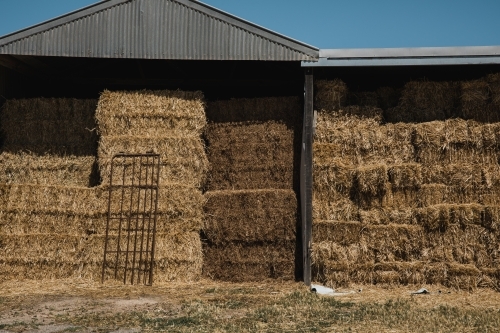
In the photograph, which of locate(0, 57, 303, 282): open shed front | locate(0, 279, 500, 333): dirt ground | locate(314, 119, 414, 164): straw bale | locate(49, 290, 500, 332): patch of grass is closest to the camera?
locate(49, 290, 500, 332): patch of grass

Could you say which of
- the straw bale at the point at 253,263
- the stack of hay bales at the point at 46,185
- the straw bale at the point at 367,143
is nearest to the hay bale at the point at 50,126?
the stack of hay bales at the point at 46,185

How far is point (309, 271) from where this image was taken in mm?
14117

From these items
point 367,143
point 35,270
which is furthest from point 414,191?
point 35,270

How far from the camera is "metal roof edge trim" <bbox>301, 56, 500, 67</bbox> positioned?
46.4 feet

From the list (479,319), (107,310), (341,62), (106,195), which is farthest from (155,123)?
(479,319)

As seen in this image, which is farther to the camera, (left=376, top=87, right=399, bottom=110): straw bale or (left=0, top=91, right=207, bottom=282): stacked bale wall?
(left=376, top=87, right=399, bottom=110): straw bale

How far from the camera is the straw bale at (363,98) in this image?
15242 mm

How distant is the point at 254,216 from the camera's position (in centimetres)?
1475

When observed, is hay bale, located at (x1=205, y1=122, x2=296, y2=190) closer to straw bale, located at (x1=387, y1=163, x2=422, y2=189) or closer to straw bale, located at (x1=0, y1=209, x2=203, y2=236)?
straw bale, located at (x1=0, y1=209, x2=203, y2=236)

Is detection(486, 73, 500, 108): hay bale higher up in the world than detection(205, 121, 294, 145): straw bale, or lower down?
higher up

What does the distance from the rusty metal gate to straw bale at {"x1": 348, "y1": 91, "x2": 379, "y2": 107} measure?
4.51 metres

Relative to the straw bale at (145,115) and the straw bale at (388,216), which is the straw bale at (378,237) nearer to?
the straw bale at (388,216)

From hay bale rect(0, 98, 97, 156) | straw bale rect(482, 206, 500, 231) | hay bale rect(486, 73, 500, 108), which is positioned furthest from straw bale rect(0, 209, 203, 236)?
hay bale rect(486, 73, 500, 108)

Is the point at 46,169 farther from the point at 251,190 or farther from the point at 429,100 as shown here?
the point at 429,100
